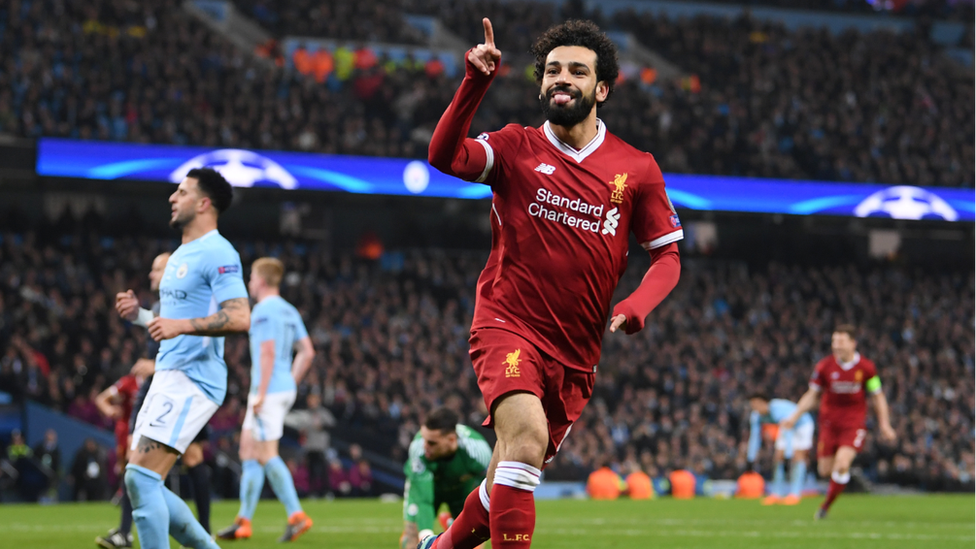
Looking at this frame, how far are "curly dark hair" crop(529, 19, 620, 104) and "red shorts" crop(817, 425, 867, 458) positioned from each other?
31.2 ft

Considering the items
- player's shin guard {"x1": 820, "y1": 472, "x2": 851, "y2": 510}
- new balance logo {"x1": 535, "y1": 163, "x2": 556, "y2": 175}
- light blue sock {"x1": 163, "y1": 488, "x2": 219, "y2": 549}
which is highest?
new balance logo {"x1": 535, "y1": 163, "x2": 556, "y2": 175}

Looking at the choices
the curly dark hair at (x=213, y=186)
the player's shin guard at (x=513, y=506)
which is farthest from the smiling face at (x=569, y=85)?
the curly dark hair at (x=213, y=186)

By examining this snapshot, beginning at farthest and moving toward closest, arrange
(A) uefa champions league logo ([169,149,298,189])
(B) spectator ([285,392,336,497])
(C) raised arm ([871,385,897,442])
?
1. (A) uefa champions league logo ([169,149,298,189])
2. (B) spectator ([285,392,336,497])
3. (C) raised arm ([871,385,897,442])

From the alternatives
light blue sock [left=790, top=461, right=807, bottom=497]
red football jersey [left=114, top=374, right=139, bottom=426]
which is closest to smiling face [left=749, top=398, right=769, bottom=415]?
light blue sock [left=790, top=461, right=807, bottom=497]

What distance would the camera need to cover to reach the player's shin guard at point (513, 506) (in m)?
4.62

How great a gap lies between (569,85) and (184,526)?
317cm

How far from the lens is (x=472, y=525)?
201 inches

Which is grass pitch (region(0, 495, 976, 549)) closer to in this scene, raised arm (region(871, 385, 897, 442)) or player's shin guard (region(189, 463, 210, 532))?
player's shin guard (region(189, 463, 210, 532))

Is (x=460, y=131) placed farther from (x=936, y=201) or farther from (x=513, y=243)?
(x=936, y=201)

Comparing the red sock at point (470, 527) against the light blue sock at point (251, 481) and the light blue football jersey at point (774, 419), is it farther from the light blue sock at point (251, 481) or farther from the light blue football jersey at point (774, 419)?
the light blue football jersey at point (774, 419)

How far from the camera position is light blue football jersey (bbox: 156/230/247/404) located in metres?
6.25

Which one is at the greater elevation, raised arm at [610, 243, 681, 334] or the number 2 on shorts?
raised arm at [610, 243, 681, 334]

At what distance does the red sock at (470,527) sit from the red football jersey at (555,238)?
2.57ft

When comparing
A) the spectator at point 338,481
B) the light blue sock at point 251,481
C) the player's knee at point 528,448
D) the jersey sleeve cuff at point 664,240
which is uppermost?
the jersey sleeve cuff at point 664,240
